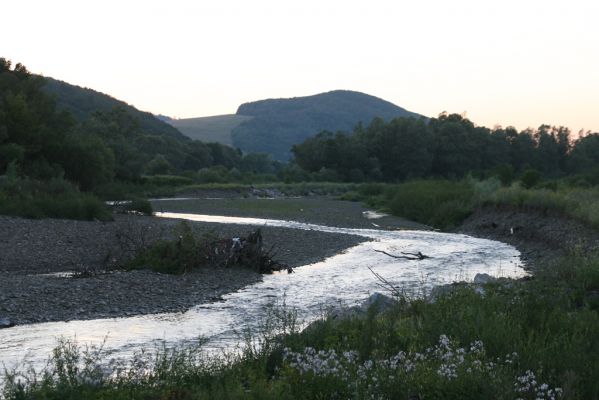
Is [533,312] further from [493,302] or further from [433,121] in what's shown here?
[433,121]

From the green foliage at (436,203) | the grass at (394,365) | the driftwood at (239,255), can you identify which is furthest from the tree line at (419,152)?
the grass at (394,365)

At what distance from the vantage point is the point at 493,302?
11.8 metres

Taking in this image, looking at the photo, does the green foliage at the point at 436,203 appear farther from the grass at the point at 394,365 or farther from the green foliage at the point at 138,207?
the grass at the point at 394,365

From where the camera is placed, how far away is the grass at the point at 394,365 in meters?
7.69

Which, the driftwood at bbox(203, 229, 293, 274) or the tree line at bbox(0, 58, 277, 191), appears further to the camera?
the tree line at bbox(0, 58, 277, 191)

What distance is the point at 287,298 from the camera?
18.0 m

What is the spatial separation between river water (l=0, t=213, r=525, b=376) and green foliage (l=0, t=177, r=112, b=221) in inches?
480

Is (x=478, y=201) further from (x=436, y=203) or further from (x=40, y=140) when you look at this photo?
(x=40, y=140)

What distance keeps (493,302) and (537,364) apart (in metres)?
3.36

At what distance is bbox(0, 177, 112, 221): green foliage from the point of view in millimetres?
30688

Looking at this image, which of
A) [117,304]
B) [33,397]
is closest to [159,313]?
[117,304]

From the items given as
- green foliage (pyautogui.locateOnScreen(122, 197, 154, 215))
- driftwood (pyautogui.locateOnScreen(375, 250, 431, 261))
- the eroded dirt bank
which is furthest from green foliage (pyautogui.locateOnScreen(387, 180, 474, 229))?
green foliage (pyautogui.locateOnScreen(122, 197, 154, 215))

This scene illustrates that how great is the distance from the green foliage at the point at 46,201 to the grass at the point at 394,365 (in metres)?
21.7

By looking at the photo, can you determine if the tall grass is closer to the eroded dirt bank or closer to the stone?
the eroded dirt bank
